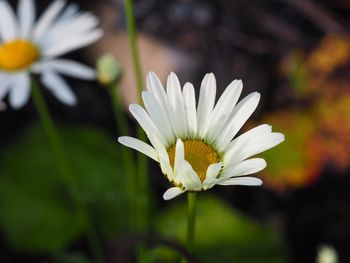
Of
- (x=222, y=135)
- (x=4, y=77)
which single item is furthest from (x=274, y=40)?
(x=222, y=135)

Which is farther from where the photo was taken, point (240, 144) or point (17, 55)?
point (17, 55)

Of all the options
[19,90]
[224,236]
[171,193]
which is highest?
[19,90]

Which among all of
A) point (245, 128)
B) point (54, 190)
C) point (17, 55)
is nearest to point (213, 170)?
point (17, 55)

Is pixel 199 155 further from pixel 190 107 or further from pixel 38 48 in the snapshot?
pixel 38 48

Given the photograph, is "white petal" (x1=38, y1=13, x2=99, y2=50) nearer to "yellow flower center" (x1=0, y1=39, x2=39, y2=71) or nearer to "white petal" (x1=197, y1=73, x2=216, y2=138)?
"yellow flower center" (x1=0, y1=39, x2=39, y2=71)

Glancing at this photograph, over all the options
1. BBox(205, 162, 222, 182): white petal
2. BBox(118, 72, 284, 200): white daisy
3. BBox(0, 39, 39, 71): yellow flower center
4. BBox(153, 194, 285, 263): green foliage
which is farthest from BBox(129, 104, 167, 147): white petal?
BBox(153, 194, 285, 263): green foliage

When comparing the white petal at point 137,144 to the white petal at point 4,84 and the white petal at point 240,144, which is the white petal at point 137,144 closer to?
the white petal at point 240,144

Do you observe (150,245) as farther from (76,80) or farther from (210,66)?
(76,80)
